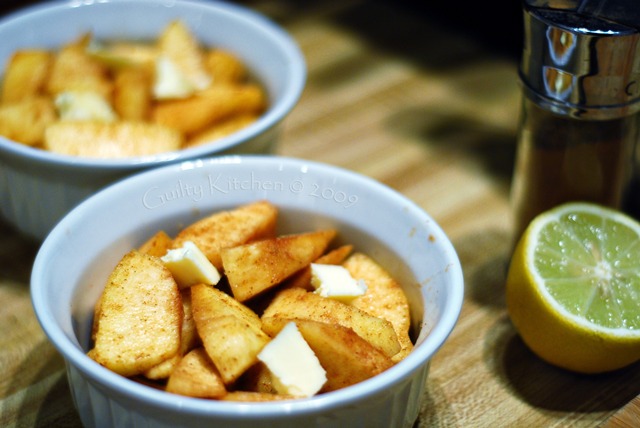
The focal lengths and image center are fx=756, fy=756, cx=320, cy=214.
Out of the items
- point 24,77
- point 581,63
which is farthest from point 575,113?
point 24,77

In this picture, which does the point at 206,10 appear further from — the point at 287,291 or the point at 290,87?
the point at 287,291

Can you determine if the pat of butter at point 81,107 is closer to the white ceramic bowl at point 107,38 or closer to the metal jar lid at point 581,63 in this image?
the white ceramic bowl at point 107,38

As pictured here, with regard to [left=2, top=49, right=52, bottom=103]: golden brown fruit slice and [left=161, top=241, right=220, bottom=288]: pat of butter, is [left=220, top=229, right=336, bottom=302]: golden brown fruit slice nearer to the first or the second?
[left=161, top=241, right=220, bottom=288]: pat of butter

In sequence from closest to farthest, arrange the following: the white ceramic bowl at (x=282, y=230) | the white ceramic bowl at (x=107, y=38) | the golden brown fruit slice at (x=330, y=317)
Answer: the white ceramic bowl at (x=282, y=230) < the golden brown fruit slice at (x=330, y=317) < the white ceramic bowl at (x=107, y=38)

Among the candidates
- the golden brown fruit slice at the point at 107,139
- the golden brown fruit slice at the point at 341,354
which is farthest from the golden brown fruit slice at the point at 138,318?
A: the golden brown fruit slice at the point at 107,139

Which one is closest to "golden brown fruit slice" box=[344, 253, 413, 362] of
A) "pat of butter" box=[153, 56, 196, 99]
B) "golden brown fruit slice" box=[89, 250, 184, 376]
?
"golden brown fruit slice" box=[89, 250, 184, 376]

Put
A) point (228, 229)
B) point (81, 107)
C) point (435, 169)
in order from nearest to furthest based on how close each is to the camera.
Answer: point (228, 229)
point (81, 107)
point (435, 169)

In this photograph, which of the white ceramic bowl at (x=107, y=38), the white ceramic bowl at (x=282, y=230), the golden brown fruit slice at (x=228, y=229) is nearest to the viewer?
the white ceramic bowl at (x=282, y=230)

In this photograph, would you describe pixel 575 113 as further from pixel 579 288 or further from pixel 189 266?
pixel 189 266
